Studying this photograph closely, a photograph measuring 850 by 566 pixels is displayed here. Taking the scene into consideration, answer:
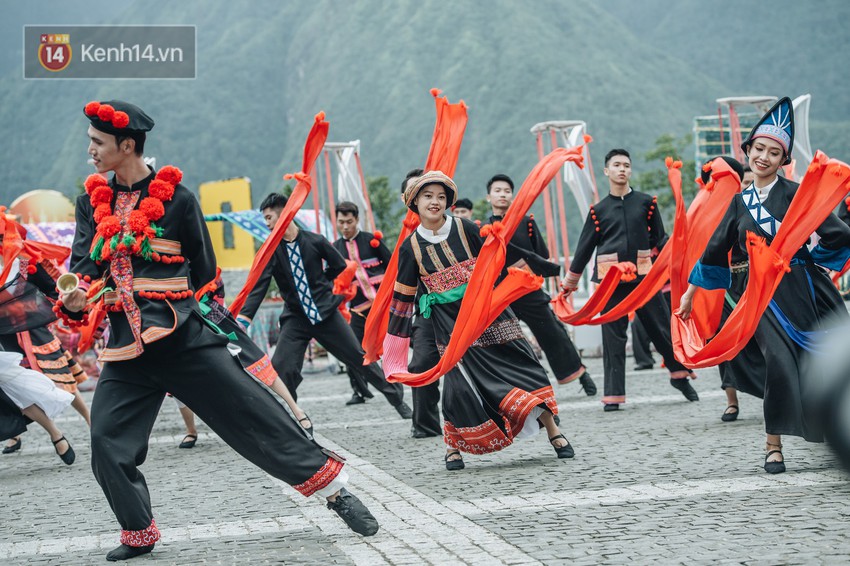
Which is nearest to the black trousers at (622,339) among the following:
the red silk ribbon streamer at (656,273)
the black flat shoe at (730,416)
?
the red silk ribbon streamer at (656,273)

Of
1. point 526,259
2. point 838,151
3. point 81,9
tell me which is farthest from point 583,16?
point 526,259

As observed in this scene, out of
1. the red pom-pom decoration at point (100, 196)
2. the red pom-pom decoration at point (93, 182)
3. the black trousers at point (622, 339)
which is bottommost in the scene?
the black trousers at point (622, 339)

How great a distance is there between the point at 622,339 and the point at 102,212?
5167mm

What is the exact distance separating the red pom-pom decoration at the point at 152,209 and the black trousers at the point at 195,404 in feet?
1.45

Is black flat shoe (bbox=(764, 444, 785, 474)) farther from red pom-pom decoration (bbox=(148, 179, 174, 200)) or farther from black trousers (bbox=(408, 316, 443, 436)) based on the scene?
red pom-pom decoration (bbox=(148, 179, 174, 200))

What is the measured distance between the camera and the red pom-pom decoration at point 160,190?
14.9 feet

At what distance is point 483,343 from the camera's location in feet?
20.7

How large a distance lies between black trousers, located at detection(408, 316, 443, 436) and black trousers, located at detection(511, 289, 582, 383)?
1.84 m

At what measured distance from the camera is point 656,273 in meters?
7.88

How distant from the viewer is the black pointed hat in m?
5.69

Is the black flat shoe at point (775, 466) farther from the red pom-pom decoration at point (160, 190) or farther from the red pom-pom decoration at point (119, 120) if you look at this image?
the red pom-pom decoration at point (119, 120)

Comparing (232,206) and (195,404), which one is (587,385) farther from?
(232,206)

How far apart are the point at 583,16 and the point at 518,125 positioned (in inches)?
1106

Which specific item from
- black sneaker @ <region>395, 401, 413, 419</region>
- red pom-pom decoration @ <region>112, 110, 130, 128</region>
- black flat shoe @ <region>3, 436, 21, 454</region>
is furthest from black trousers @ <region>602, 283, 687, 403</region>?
red pom-pom decoration @ <region>112, 110, 130, 128</region>
